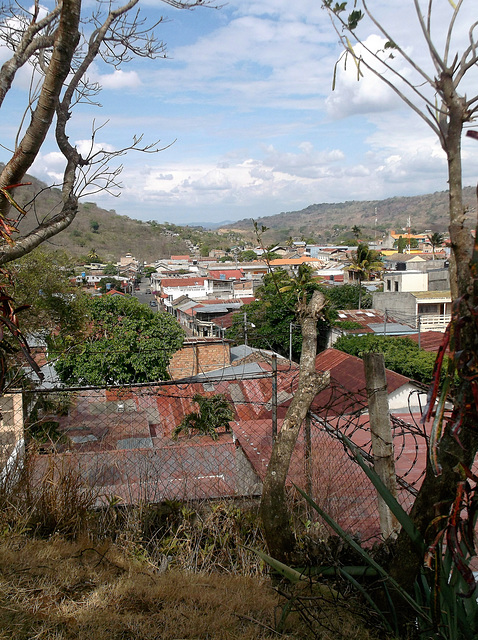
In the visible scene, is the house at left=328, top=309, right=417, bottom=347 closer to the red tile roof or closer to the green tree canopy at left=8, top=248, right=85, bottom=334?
the green tree canopy at left=8, top=248, right=85, bottom=334

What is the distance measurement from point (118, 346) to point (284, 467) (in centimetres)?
1434

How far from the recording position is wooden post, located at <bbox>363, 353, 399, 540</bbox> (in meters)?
2.78

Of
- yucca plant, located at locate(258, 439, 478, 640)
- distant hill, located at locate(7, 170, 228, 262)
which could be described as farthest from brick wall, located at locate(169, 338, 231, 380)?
distant hill, located at locate(7, 170, 228, 262)

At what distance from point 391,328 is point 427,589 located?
1064 inches

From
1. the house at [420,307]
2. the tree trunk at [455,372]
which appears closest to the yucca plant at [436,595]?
the tree trunk at [455,372]

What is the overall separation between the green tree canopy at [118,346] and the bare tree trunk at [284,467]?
1315cm

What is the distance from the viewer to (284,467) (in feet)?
8.98

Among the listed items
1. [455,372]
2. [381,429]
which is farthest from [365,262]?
[455,372]

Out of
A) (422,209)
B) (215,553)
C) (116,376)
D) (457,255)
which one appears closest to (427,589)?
(457,255)

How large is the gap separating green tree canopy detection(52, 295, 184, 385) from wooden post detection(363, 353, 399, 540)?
43.6 ft

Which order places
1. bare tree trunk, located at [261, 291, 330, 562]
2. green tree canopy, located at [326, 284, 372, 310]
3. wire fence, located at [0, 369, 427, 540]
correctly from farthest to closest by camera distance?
green tree canopy, located at [326, 284, 372, 310] → wire fence, located at [0, 369, 427, 540] → bare tree trunk, located at [261, 291, 330, 562]

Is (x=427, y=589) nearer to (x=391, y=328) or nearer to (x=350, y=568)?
(x=350, y=568)

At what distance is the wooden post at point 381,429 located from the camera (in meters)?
2.78

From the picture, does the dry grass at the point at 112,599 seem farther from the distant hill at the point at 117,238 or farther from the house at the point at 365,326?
the distant hill at the point at 117,238
